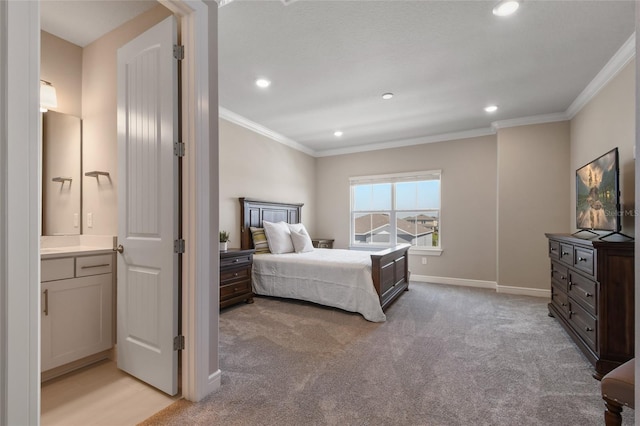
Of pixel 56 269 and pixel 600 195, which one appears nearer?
pixel 56 269

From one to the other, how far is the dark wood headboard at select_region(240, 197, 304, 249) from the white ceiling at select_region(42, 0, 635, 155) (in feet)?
4.27

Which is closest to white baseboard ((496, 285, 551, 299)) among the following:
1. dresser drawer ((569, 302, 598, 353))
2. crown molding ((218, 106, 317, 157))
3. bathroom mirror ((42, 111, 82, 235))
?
dresser drawer ((569, 302, 598, 353))

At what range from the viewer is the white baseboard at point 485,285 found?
4.35 m

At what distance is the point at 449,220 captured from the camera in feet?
17.2

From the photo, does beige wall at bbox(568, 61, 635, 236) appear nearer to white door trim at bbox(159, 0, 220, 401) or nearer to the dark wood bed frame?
the dark wood bed frame

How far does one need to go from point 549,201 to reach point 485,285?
162 centimetres

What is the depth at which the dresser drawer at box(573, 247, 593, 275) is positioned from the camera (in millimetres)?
2357

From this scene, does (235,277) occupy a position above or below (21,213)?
below

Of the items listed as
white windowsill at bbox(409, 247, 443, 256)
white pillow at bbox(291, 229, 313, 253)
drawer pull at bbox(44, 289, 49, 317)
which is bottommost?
white windowsill at bbox(409, 247, 443, 256)

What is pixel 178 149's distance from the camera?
183cm

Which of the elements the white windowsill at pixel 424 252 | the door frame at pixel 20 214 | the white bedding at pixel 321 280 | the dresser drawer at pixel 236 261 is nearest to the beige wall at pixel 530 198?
the white windowsill at pixel 424 252

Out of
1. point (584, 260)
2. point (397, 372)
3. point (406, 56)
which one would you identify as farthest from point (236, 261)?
point (584, 260)

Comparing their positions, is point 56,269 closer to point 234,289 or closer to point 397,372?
point 234,289

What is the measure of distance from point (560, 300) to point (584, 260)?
34.8 inches
